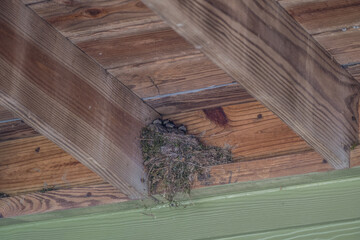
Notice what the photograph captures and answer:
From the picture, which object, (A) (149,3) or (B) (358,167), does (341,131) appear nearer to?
(B) (358,167)

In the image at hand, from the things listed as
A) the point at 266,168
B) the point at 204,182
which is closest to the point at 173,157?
the point at 204,182

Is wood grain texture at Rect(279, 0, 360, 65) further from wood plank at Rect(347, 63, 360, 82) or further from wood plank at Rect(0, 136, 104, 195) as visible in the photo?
wood plank at Rect(0, 136, 104, 195)

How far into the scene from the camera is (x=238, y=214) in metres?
3.15

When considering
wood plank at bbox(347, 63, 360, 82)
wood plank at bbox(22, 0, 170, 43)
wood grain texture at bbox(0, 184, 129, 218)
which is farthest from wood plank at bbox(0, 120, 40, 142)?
wood plank at bbox(347, 63, 360, 82)

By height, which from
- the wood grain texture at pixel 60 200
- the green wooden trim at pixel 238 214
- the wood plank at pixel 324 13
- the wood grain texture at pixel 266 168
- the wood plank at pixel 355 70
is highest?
the wood plank at pixel 324 13

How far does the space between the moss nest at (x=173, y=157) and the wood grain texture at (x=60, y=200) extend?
0.21m

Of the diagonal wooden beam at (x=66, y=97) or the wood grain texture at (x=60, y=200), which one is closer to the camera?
the diagonal wooden beam at (x=66, y=97)

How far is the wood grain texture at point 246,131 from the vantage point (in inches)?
116

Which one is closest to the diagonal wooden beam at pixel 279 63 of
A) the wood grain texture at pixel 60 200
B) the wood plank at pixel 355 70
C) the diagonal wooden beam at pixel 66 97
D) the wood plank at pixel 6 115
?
the wood plank at pixel 355 70

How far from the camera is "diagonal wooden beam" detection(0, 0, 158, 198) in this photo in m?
2.40

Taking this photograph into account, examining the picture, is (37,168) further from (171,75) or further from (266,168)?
(266,168)

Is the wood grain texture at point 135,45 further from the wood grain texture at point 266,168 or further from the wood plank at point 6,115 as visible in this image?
the wood plank at point 6,115

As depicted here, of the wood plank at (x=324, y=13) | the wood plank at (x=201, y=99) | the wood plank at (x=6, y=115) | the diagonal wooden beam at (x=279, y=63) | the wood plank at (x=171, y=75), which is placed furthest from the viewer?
the wood plank at (x=6, y=115)

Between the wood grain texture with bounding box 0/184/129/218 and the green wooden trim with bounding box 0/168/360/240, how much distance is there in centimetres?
11
